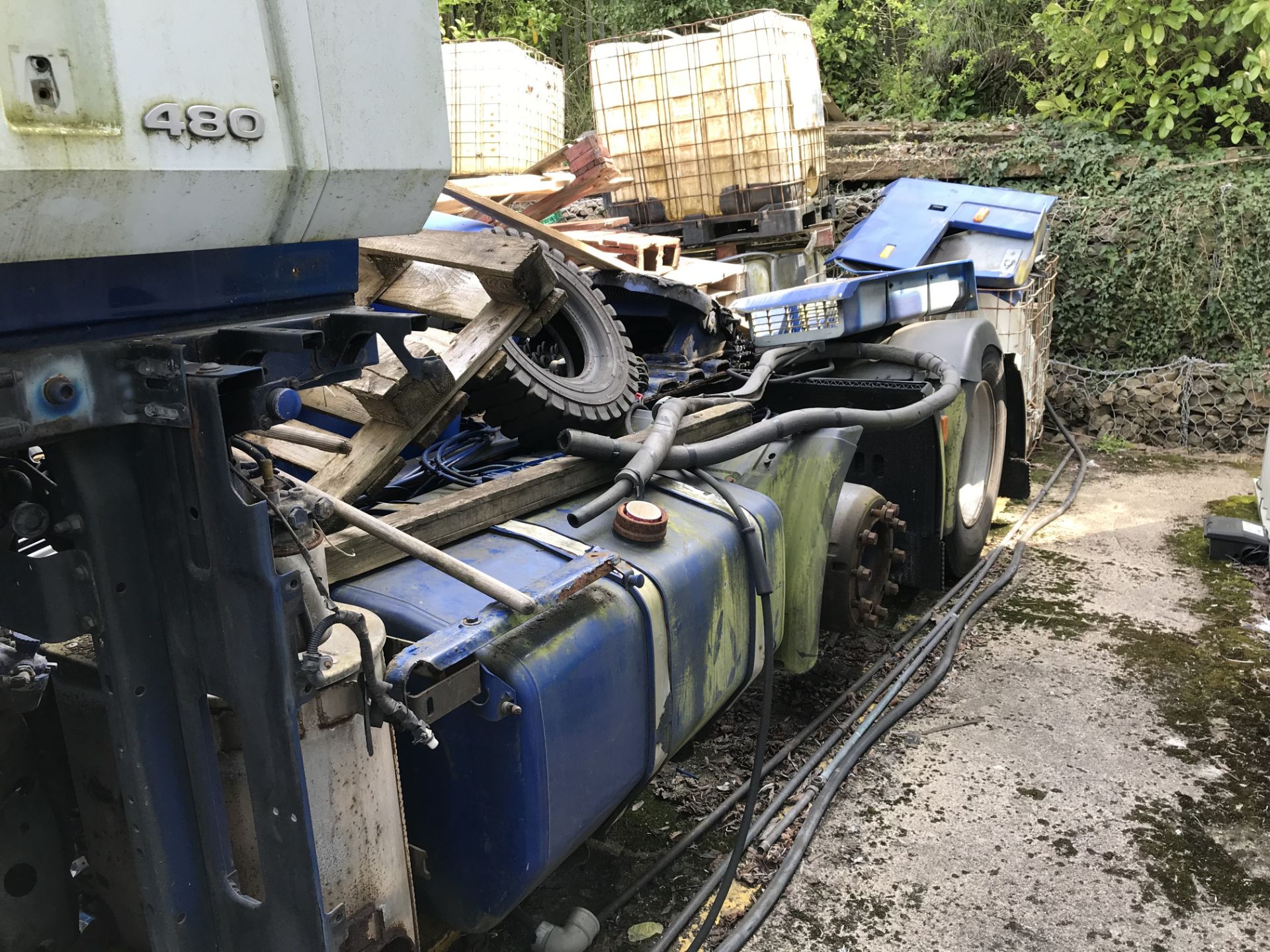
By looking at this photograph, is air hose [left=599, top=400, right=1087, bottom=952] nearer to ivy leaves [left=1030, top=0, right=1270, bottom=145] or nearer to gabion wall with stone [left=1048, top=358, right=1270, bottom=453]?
gabion wall with stone [left=1048, top=358, right=1270, bottom=453]

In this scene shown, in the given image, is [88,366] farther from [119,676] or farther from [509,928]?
[509,928]

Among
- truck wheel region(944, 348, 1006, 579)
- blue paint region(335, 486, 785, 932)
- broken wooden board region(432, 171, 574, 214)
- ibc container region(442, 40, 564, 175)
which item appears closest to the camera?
blue paint region(335, 486, 785, 932)

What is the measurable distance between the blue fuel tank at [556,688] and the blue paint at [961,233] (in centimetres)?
471

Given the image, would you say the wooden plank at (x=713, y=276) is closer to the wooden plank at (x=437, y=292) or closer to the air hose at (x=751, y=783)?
the wooden plank at (x=437, y=292)

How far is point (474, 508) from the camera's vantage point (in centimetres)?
243

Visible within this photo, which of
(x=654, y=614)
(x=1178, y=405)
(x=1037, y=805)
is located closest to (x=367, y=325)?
(x=654, y=614)

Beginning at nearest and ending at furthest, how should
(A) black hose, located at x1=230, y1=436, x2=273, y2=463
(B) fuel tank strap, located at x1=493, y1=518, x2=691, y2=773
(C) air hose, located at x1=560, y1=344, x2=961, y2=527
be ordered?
(A) black hose, located at x1=230, y1=436, x2=273, y2=463
(B) fuel tank strap, located at x1=493, y1=518, x2=691, y2=773
(C) air hose, located at x1=560, y1=344, x2=961, y2=527

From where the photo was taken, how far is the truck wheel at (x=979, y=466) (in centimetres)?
506

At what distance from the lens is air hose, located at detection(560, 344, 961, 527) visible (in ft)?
8.70

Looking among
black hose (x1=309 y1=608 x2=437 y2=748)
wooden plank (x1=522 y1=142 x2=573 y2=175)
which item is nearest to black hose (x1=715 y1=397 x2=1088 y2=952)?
black hose (x1=309 y1=608 x2=437 y2=748)

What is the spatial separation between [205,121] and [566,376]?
2358 millimetres

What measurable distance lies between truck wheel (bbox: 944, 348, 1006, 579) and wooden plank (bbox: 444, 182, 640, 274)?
1.98 m

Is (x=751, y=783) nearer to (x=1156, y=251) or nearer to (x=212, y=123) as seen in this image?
(x=212, y=123)

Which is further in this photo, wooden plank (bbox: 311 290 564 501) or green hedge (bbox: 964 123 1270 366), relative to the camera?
green hedge (bbox: 964 123 1270 366)
